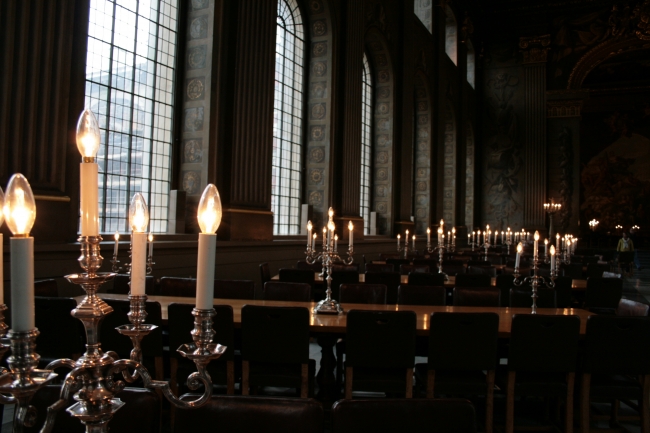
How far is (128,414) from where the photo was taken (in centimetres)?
167

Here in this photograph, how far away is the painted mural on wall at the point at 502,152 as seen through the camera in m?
24.0

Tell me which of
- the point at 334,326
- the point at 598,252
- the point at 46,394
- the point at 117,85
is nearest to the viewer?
the point at 46,394

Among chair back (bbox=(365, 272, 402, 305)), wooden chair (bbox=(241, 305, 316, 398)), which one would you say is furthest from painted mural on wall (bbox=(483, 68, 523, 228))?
wooden chair (bbox=(241, 305, 316, 398))

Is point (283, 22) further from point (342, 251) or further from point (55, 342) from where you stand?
point (55, 342)

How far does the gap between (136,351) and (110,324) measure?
92.7 inches

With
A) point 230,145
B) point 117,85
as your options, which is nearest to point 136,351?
point 117,85

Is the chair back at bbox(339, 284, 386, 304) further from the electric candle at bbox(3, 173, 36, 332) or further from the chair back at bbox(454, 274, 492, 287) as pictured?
the electric candle at bbox(3, 173, 36, 332)

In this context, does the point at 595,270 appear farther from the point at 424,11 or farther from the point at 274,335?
the point at 424,11

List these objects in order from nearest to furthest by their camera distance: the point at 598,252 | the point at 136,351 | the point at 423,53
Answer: the point at 136,351, the point at 598,252, the point at 423,53

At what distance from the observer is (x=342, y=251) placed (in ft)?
39.2

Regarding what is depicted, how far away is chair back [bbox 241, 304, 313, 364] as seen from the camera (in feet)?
11.3

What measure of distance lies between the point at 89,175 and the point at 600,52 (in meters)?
26.0

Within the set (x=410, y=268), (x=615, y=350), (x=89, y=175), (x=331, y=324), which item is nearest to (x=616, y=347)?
(x=615, y=350)

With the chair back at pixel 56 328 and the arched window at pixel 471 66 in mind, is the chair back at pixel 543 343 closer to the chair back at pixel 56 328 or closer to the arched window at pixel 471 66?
the chair back at pixel 56 328
